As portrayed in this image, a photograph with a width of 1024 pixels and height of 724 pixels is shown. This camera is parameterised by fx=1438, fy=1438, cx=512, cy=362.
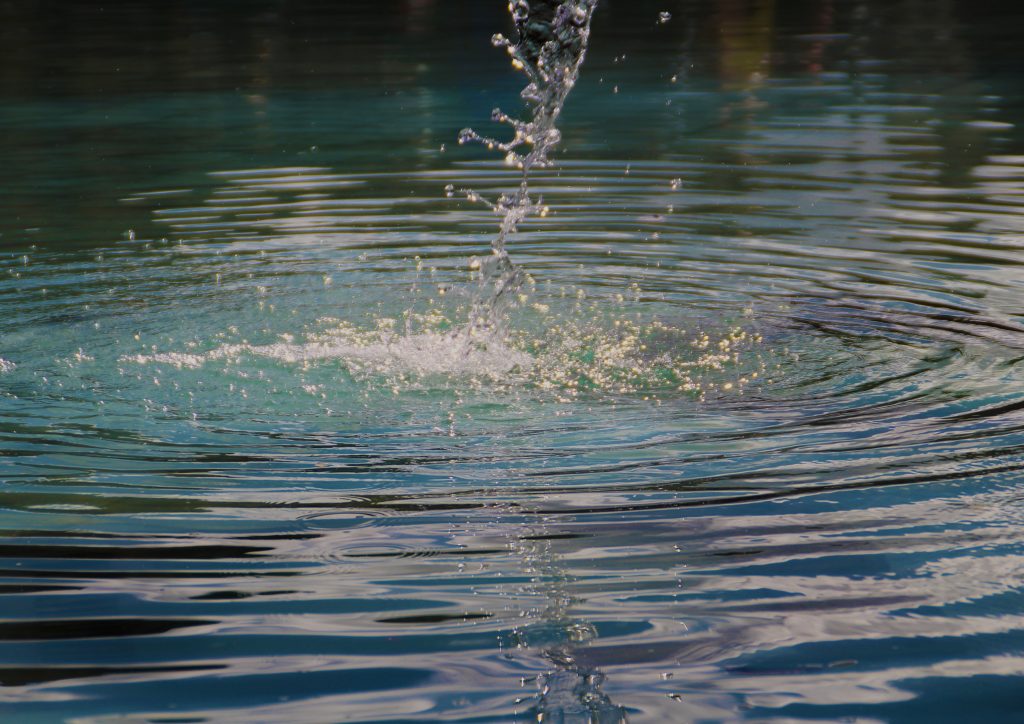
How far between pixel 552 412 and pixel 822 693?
2181 millimetres

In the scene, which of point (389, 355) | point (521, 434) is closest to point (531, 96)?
point (389, 355)

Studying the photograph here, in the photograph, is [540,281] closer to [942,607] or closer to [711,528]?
[711,528]

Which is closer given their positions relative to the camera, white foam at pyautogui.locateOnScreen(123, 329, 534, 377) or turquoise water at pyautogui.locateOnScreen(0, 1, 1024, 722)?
turquoise water at pyautogui.locateOnScreen(0, 1, 1024, 722)

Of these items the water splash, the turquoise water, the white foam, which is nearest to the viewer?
the turquoise water

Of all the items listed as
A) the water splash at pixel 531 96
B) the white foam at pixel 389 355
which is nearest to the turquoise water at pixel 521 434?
the white foam at pixel 389 355

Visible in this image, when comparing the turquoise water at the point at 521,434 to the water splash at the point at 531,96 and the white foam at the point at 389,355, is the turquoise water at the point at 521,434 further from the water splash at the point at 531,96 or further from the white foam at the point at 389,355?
the water splash at the point at 531,96

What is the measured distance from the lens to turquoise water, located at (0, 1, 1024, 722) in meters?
3.12

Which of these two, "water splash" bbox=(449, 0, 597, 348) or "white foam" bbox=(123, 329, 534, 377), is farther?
"water splash" bbox=(449, 0, 597, 348)

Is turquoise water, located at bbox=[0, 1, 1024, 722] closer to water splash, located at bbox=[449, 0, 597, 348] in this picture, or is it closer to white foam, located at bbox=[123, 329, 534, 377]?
white foam, located at bbox=[123, 329, 534, 377]

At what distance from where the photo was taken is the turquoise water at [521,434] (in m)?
3.12

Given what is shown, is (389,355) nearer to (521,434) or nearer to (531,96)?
(521,434)

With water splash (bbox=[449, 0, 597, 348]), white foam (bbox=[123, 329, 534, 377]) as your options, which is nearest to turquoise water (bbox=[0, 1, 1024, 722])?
white foam (bbox=[123, 329, 534, 377])

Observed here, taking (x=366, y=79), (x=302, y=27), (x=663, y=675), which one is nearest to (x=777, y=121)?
(x=366, y=79)

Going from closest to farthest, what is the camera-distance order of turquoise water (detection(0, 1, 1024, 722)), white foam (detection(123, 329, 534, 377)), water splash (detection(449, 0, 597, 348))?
turquoise water (detection(0, 1, 1024, 722)), white foam (detection(123, 329, 534, 377)), water splash (detection(449, 0, 597, 348))
